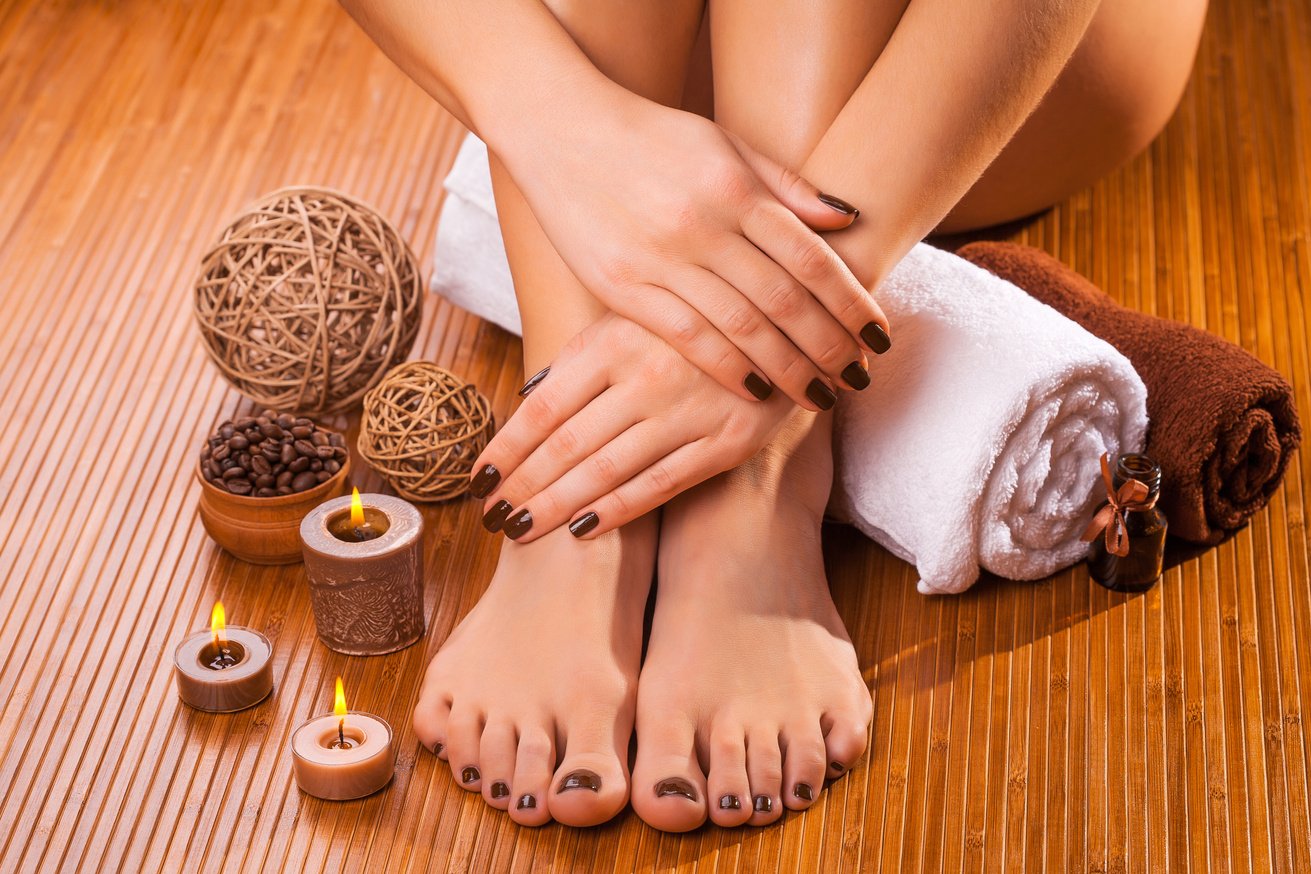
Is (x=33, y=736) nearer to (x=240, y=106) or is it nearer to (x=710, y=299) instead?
(x=710, y=299)

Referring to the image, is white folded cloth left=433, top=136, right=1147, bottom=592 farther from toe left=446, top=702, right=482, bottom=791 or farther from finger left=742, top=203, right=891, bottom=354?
toe left=446, top=702, right=482, bottom=791

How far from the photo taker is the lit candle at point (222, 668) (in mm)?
1224

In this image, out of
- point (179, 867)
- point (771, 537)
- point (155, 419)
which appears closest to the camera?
point (179, 867)

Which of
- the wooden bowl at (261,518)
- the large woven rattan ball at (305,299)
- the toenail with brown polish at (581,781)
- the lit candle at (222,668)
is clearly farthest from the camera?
the large woven rattan ball at (305,299)

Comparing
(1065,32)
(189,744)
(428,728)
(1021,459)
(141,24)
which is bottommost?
(141,24)

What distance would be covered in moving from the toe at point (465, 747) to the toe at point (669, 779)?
0.43 ft

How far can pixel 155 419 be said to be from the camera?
1.59 metres

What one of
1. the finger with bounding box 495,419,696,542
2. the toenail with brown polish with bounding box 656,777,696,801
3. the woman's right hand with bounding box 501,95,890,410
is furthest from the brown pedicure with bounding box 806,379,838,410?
the toenail with brown polish with bounding box 656,777,696,801

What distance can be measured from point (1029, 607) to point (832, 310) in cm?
39

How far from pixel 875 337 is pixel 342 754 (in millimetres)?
551

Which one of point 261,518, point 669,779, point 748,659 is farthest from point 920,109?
point 261,518

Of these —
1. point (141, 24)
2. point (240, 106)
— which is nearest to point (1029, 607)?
point (240, 106)

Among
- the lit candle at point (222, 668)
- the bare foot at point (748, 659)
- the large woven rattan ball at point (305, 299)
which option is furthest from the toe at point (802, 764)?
the large woven rattan ball at point (305, 299)

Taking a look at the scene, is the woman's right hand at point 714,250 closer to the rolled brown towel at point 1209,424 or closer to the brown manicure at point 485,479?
the brown manicure at point 485,479
